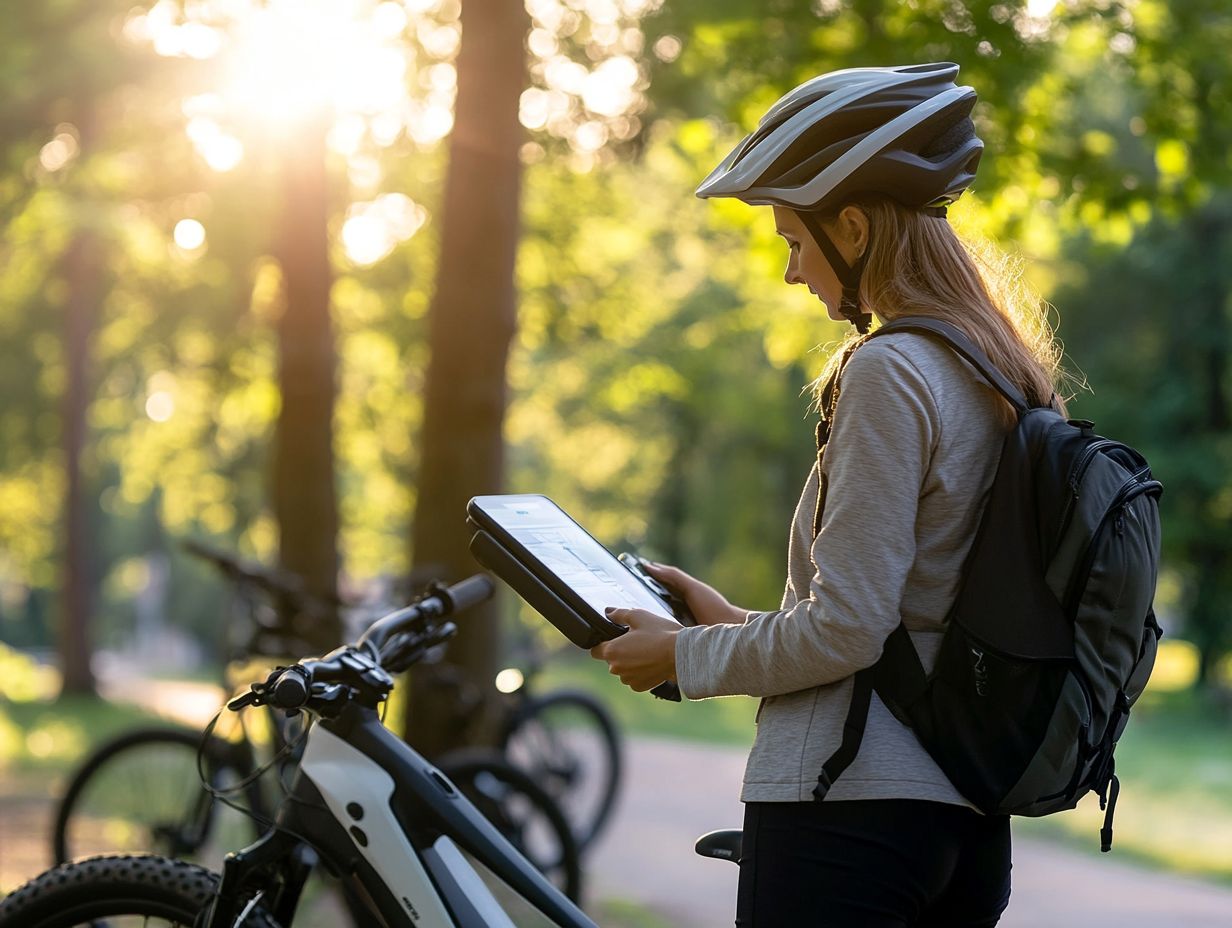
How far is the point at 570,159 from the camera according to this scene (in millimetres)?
13297

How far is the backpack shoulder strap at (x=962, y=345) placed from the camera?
→ 6.96ft

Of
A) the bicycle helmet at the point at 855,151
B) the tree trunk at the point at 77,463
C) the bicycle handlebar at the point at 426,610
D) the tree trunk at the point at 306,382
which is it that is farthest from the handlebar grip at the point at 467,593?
the tree trunk at the point at 77,463

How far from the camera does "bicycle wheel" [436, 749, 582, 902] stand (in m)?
5.48

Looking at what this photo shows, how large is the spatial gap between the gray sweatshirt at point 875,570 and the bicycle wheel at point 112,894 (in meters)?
1.06

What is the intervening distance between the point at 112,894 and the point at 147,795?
3421 millimetres

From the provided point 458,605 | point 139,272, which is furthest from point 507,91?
point 139,272

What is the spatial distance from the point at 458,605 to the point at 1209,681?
26928mm

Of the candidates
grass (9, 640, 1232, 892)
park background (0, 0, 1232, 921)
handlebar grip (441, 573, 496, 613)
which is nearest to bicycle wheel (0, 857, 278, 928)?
handlebar grip (441, 573, 496, 613)

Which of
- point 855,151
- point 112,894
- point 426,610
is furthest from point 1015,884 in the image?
point 855,151

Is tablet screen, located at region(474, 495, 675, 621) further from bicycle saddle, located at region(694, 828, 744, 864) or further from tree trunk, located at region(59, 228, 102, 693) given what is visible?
tree trunk, located at region(59, 228, 102, 693)

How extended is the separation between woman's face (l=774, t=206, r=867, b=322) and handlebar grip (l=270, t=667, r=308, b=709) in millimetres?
1026

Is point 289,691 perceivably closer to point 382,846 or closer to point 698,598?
point 382,846

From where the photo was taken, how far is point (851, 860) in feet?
6.93

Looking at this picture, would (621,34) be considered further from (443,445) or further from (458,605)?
(458,605)
